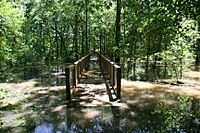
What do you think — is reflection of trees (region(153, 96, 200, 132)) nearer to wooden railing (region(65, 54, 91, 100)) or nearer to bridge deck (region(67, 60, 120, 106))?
bridge deck (region(67, 60, 120, 106))

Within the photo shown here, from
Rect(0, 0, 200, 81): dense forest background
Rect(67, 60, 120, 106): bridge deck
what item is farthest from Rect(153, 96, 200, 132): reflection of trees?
Rect(0, 0, 200, 81): dense forest background

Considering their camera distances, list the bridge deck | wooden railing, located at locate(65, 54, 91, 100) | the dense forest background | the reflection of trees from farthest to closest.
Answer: wooden railing, located at locate(65, 54, 91, 100), the bridge deck, the reflection of trees, the dense forest background

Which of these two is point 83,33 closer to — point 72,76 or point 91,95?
point 72,76

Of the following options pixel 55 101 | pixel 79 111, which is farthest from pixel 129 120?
pixel 55 101

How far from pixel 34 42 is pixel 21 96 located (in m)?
31.9

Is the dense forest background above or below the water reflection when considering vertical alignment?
above

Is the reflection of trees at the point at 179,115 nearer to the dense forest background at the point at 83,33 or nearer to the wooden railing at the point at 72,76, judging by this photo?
the dense forest background at the point at 83,33

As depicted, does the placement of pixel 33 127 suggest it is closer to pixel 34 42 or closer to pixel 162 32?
pixel 162 32

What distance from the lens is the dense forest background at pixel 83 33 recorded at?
538cm

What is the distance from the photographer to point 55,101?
32.0ft

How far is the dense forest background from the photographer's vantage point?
538 centimetres

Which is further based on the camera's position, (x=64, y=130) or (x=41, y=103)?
(x=41, y=103)

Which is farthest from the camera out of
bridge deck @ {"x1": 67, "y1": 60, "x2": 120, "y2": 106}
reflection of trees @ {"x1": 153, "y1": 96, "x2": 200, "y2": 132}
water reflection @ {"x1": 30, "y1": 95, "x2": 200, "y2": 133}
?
bridge deck @ {"x1": 67, "y1": 60, "x2": 120, "y2": 106}

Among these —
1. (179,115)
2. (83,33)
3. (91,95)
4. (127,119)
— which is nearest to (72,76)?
(91,95)
